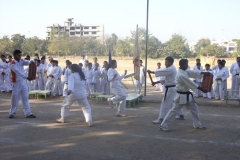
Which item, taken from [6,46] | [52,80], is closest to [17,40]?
[6,46]

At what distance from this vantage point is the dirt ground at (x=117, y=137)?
5484mm

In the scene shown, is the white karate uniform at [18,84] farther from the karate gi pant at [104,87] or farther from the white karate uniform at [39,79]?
the karate gi pant at [104,87]

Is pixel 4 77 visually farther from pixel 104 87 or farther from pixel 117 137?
pixel 117 137

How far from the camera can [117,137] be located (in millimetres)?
Result: 6641

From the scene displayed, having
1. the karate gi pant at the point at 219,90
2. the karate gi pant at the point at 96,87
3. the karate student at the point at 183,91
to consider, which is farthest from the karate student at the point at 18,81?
the karate gi pant at the point at 219,90

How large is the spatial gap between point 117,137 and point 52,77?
25.4 ft

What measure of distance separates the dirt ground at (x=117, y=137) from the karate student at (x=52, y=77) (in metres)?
3.96

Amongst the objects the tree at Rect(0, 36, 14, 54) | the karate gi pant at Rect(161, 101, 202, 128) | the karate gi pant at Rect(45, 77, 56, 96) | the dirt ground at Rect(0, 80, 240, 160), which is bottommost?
the dirt ground at Rect(0, 80, 240, 160)

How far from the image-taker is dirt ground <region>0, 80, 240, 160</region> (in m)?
5.48

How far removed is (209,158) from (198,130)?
6.71 feet

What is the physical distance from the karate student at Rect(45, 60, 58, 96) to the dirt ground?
3959 mm

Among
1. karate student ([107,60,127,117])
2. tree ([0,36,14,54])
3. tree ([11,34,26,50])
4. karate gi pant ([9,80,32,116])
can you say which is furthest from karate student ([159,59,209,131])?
tree ([11,34,26,50])

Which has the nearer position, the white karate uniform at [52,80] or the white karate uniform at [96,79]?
the white karate uniform at [52,80]

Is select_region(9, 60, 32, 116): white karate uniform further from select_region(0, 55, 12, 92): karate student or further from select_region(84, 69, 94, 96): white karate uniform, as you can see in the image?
select_region(0, 55, 12, 92): karate student
